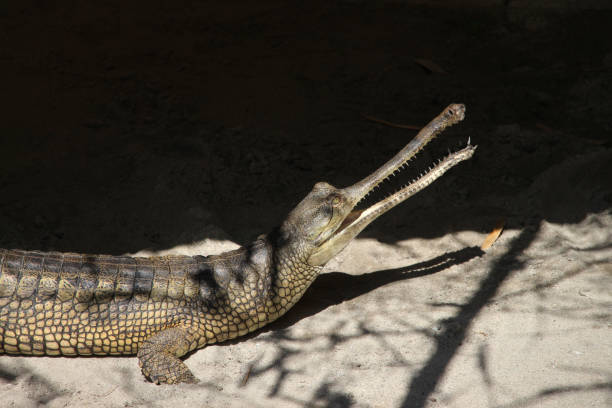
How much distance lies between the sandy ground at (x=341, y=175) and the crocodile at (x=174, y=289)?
15 cm

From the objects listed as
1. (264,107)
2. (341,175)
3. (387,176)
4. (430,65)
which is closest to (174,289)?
(387,176)

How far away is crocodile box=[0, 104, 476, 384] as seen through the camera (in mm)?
3963

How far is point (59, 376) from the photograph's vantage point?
12.5 ft

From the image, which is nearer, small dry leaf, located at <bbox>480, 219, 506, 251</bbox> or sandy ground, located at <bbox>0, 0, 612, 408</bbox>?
sandy ground, located at <bbox>0, 0, 612, 408</bbox>

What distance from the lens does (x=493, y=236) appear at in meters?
4.80

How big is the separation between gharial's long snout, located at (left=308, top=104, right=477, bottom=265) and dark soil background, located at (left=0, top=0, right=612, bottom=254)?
94cm

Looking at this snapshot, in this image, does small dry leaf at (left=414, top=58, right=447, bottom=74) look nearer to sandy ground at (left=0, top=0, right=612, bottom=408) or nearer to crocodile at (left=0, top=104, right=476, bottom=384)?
sandy ground at (left=0, top=0, right=612, bottom=408)

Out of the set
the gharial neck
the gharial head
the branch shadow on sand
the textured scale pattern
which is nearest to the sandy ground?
the branch shadow on sand

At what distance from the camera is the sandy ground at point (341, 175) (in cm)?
360

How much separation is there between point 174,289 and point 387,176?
68.9 inches

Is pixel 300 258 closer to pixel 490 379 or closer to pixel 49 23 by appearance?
pixel 490 379

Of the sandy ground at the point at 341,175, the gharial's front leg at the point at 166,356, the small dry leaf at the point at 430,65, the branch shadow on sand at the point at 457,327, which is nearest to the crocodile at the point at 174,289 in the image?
the gharial's front leg at the point at 166,356

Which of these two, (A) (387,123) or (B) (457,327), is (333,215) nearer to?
(B) (457,327)

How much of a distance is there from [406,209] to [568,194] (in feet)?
4.58
